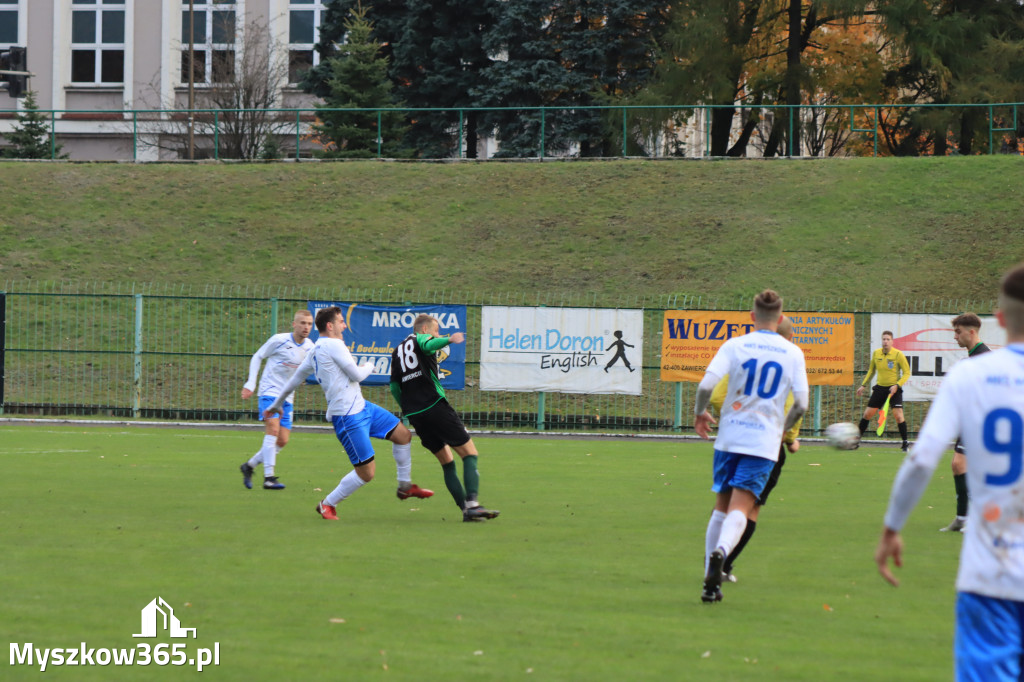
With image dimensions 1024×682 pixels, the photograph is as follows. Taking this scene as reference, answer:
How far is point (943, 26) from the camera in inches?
1476

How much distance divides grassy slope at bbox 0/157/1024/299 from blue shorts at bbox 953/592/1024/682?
2485cm

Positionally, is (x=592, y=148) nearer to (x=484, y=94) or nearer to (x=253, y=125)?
(x=484, y=94)

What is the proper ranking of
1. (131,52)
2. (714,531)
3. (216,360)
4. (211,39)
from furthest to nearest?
(131,52)
(211,39)
(216,360)
(714,531)

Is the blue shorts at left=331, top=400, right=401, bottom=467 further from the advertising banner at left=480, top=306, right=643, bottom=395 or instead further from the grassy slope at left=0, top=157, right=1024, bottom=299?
the grassy slope at left=0, top=157, right=1024, bottom=299

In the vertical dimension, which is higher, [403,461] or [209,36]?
[209,36]

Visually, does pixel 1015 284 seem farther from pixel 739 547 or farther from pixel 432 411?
pixel 432 411

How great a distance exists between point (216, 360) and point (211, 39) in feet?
98.0

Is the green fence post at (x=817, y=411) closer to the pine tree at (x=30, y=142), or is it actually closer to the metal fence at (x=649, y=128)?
the metal fence at (x=649, y=128)

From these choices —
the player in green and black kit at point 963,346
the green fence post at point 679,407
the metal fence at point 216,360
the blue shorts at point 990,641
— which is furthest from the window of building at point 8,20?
the blue shorts at point 990,641

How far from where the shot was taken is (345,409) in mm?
10773

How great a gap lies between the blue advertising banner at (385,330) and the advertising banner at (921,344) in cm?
786

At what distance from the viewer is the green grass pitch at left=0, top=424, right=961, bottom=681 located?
5.80m

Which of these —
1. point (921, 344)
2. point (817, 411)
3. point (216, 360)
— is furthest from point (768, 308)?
point (216, 360)

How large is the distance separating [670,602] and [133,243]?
28.1m
